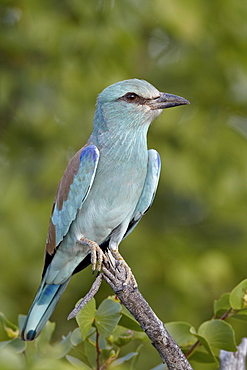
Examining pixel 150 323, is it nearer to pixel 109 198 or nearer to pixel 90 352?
pixel 90 352

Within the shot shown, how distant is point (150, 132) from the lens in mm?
5703

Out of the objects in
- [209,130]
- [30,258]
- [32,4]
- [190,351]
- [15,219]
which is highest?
[32,4]

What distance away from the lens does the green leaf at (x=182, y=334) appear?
264cm

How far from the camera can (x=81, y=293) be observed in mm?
5480

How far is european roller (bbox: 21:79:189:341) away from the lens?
10.7 ft

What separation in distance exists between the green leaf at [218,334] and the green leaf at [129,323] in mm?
252

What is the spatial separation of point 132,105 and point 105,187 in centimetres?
46

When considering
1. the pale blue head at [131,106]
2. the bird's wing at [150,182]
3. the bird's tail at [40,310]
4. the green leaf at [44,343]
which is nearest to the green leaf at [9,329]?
the green leaf at [44,343]

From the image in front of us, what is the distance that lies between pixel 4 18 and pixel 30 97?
0.78m

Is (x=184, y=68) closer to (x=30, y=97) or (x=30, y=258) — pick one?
(x=30, y=97)

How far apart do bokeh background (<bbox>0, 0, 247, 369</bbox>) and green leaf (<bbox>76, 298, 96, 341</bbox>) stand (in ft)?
8.23

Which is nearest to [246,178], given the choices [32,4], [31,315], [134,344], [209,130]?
[209,130]

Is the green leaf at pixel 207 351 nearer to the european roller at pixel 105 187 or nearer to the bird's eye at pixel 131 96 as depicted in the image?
the european roller at pixel 105 187

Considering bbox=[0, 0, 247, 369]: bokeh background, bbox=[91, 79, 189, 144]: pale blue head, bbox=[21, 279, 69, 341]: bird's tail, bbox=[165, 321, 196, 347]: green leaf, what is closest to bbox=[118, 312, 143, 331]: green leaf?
bbox=[165, 321, 196, 347]: green leaf
